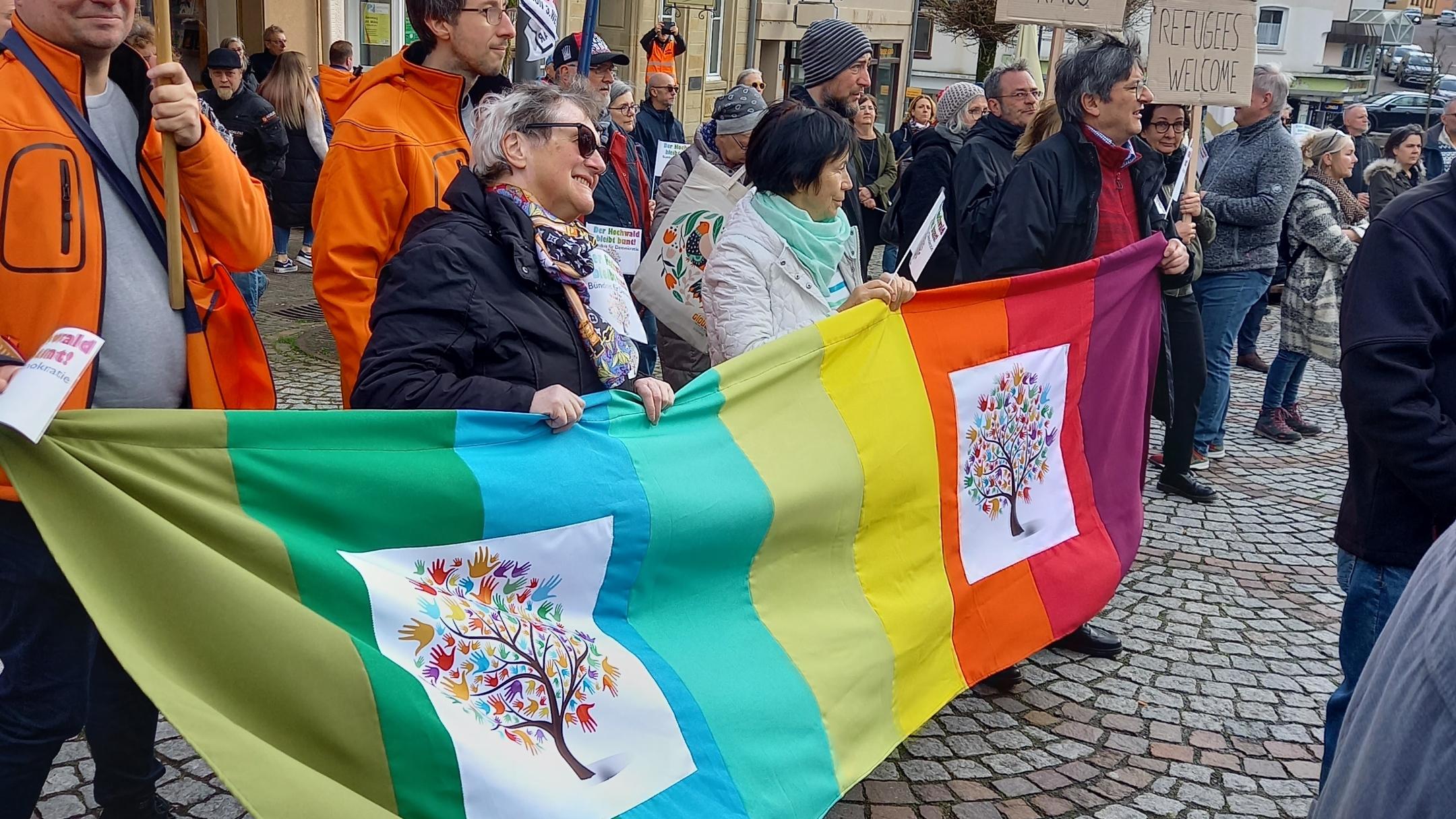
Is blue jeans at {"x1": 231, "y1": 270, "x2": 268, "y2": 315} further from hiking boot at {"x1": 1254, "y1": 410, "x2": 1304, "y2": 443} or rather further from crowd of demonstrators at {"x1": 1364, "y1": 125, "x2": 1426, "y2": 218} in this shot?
crowd of demonstrators at {"x1": 1364, "y1": 125, "x2": 1426, "y2": 218}

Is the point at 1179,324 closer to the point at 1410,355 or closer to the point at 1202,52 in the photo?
the point at 1202,52

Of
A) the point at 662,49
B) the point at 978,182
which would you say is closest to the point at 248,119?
the point at 662,49

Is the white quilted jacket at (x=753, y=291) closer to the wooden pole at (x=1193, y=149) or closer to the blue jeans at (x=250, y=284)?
the wooden pole at (x=1193, y=149)

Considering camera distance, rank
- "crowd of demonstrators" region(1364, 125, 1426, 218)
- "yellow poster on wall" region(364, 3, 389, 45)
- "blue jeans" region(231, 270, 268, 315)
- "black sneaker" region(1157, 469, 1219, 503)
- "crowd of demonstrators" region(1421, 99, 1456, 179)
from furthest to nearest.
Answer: "yellow poster on wall" region(364, 3, 389, 45), "crowd of demonstrators" region(1421, 99, 1456, 179), "crowd of demonstrators" region(1364, 125, 1426, 218), "blue jeans" region(231, 270, 268, 315), "black sneaker" region(1157, 469, 1219, 503)

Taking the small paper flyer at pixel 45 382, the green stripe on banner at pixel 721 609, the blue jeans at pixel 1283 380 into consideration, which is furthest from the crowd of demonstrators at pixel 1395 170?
the small paper flyer at pixel 45 382

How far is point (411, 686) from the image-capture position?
2.31m

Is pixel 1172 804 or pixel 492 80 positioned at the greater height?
pixel 492 80

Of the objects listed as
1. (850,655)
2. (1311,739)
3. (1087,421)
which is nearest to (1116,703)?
(1311,739)

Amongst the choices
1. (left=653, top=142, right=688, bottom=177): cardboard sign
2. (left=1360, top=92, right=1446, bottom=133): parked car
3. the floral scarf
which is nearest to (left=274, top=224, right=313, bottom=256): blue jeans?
(left=653, top=142, right=688, bottom=177): cardboard sign

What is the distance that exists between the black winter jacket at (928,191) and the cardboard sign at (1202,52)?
1.60 meters

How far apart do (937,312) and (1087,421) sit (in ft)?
2.97

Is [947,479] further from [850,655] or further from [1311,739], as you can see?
[1311,739]

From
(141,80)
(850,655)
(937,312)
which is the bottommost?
(850,655)

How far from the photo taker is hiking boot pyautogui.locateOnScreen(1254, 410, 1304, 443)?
816 cm
